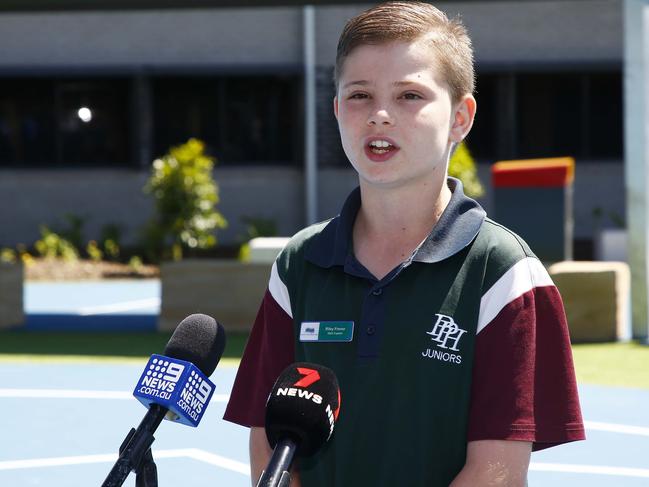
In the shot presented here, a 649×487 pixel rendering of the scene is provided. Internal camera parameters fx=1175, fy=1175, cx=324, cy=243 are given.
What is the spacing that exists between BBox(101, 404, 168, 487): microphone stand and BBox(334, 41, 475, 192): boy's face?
728 millimetres

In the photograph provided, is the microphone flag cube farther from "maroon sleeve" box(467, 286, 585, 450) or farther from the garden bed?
the garden bed

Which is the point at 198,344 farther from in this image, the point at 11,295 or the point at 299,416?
Answer: the point at 11,295

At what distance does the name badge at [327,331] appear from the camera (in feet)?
8.38

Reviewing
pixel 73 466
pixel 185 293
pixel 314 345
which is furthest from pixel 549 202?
pixel 314 345

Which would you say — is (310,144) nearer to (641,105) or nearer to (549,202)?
(549,202)

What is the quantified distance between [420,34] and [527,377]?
30.1 inches

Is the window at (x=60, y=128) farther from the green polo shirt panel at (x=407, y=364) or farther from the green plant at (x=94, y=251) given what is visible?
the green polo shirt panel at (x=407, y=364)

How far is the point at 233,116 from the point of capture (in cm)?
2453

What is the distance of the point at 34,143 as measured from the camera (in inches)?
956

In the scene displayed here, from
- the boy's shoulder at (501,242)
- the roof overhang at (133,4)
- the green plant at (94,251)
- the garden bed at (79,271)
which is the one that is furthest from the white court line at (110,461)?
the green plant at (94,251)

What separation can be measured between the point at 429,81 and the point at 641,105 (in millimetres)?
10040

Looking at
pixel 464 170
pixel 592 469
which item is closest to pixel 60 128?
pixel 464 170

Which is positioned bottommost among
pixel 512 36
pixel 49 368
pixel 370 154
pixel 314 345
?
pixel 49 368

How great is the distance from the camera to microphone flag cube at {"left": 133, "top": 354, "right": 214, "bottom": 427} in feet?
7.57
